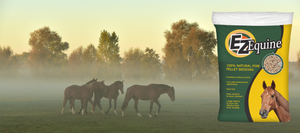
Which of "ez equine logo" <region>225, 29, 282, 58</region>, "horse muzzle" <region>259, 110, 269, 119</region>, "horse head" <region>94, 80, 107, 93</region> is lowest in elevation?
"horse muzzle" <region>259, 110, 269, 119</region>

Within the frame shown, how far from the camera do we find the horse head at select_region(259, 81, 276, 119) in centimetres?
573

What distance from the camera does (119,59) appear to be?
5678cm

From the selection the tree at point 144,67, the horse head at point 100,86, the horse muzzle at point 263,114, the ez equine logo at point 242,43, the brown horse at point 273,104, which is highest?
the tree at point 144,67

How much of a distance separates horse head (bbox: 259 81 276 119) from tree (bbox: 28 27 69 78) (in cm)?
6131

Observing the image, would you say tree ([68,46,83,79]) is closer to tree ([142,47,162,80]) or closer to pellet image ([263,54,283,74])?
tree ([142,47,162,80])

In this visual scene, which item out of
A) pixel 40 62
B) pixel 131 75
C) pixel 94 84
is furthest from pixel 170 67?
pixel 94 84

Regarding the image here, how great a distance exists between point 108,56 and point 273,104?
5264 cm

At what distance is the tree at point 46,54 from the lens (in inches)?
2511

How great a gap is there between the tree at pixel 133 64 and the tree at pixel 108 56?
8.38m

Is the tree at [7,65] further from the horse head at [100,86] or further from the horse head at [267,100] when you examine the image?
the horse head at [267,100]

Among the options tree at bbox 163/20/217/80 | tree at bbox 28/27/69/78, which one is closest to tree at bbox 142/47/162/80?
tree at bbox 163/20/217/80

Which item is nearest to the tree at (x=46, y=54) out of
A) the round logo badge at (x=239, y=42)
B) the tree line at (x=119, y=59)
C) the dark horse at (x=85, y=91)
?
the tree line at (x=119, y=59)

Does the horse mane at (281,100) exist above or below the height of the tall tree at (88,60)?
below

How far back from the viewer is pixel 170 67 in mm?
57094
